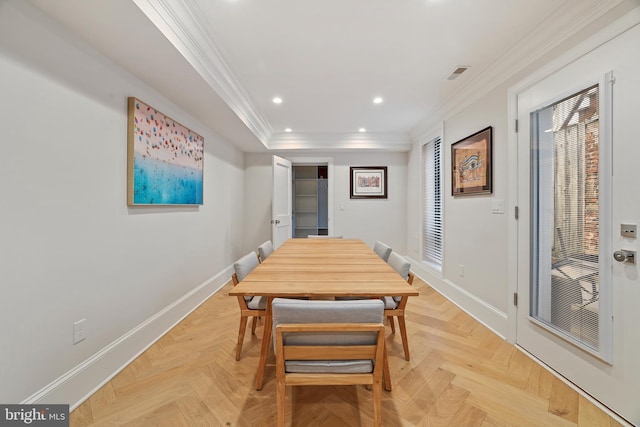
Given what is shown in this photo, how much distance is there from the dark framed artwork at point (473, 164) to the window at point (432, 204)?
63cm

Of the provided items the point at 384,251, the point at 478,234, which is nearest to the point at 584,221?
the point at 478,234

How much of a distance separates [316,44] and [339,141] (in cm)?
266

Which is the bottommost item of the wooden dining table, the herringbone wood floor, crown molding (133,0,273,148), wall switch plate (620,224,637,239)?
the herringbone wood floor

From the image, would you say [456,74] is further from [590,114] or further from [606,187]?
[606,187]

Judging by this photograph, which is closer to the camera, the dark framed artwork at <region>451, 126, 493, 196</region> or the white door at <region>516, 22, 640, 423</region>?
the white door at <region>516, 22, 640, 423</region>

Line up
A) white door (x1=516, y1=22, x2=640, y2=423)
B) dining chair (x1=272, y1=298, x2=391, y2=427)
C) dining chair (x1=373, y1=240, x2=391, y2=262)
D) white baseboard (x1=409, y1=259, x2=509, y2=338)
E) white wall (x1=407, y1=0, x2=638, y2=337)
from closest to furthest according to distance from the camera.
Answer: dining chair (x1=272, y1=298, x2=391, y2=427) < white door (x1=516, y1=22, x2=640, y2=423) < white wall (x1=407, y1=0, x2=638, y2=337) < white baseboard (x1=409, y1=259, x2=509, y2=338) < dining chair (x1=373, y1=240, x2=391, y2=262)

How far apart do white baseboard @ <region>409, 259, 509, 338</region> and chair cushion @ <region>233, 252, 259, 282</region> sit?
2231 mm

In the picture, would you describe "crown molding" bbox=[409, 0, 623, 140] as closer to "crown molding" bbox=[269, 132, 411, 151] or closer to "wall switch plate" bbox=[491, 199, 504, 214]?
"wall switch plate" bbox=[491, 199, 504, 214]

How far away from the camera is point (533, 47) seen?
193 centimetres

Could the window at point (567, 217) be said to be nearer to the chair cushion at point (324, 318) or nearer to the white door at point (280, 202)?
the chair cushion at point (324, 318)

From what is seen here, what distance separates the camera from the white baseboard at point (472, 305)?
2.31m

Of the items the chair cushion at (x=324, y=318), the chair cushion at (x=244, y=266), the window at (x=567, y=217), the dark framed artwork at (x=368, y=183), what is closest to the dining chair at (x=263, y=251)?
the chair cushion at (x=244, y=266)

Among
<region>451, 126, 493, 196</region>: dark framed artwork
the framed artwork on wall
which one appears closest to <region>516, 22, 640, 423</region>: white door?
<region>451, 126, 493, 196</region>: dark framed artwork

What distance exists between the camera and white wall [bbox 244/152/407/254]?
4938 mm
